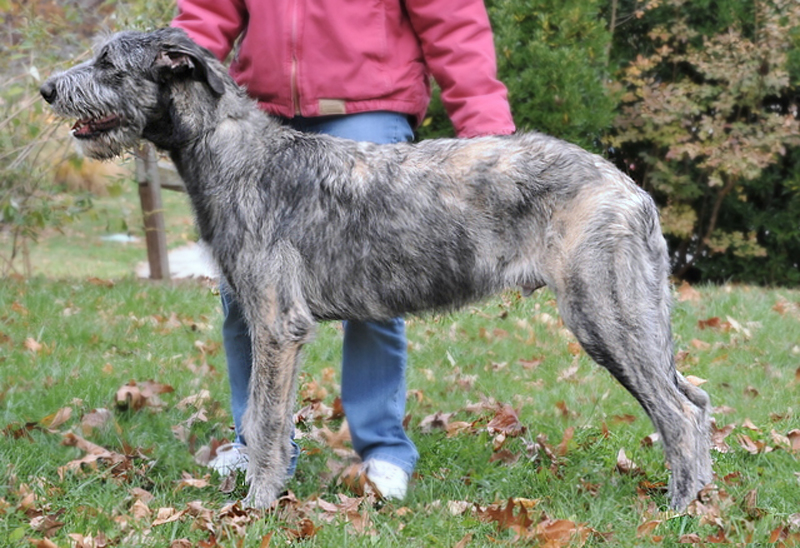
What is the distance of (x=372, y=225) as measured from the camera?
13.0 feet

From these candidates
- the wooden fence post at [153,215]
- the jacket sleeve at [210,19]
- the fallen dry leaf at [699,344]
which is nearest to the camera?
the jacket sleeve at [210,19]

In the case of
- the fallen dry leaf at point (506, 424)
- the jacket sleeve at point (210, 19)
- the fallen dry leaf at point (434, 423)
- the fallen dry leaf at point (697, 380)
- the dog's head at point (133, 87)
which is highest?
the jacket sleeve at point (210, 19)

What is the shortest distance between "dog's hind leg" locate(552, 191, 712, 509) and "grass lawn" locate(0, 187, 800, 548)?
0.28 metres

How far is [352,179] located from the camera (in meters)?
3.97

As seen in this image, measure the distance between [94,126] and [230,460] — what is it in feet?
5.71

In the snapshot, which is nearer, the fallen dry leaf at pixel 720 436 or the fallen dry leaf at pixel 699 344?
the fallen dry leaf at pixel 720 436

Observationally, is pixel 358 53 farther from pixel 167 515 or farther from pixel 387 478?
pixel 167 515

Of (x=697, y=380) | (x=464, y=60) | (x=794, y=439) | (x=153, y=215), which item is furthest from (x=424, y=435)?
(x=153, y=215)

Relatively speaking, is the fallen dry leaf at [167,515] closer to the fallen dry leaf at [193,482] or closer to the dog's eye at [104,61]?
the fallen dry leaf at [193,482]

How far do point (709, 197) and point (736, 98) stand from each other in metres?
1.26

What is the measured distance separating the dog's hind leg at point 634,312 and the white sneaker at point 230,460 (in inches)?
69.1

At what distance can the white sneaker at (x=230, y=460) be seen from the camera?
4.45 meters

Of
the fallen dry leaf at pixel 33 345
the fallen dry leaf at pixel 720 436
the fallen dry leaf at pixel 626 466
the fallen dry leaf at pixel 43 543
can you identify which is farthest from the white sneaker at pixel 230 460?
the fallen dry leaf at pixel 720 436

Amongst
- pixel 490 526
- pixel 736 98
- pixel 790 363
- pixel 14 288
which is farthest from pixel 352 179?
pixel 736 98
